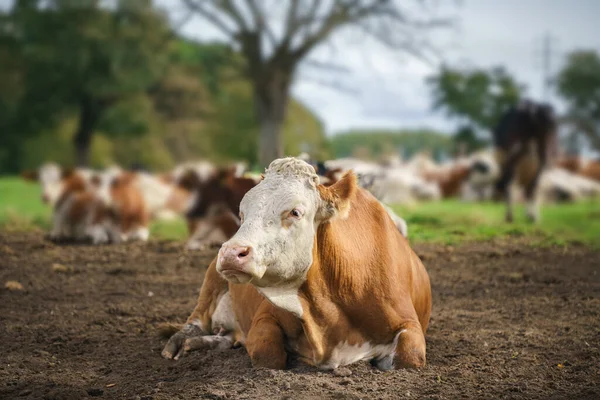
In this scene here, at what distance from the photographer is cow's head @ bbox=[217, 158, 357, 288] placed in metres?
3.81

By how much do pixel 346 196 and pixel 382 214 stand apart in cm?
68

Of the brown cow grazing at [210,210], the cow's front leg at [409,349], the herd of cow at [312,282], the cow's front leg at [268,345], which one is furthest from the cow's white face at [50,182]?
the cow's front leg at [409,349]

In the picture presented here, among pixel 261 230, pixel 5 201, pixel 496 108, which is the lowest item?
pixel 5 201

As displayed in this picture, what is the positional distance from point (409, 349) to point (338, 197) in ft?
3.40

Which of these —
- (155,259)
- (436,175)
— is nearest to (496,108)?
(436,175)

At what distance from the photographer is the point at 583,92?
129 ft

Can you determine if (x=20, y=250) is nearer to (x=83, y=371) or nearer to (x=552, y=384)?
(x=83, y=371)

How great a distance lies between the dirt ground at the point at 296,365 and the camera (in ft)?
13.9

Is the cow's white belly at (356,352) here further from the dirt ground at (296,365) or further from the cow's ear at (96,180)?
the cow's ear at (96,180)

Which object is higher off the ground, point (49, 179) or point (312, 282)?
point (312, 282)

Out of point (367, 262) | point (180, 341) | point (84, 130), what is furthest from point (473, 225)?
point (84, 130)

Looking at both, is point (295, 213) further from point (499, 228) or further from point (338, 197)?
point (499, 228)

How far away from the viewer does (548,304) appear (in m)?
6.50

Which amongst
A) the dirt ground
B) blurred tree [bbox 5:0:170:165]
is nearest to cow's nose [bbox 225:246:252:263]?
the dirt ground
